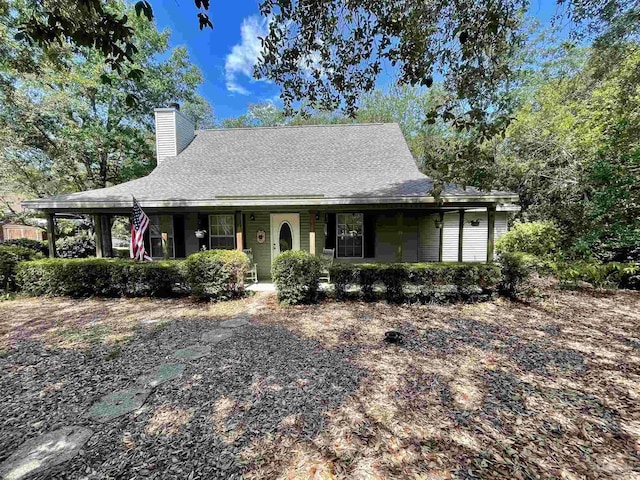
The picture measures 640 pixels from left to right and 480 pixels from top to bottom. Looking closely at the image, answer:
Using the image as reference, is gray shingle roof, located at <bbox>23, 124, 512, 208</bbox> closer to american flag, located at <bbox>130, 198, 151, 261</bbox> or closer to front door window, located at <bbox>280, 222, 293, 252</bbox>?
american flag, located at <bbox>130, 198, 151, 261</bbox>

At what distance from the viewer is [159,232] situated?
9.91 m

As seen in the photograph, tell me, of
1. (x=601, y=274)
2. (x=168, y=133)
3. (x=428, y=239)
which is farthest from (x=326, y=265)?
(x=168, y=133)

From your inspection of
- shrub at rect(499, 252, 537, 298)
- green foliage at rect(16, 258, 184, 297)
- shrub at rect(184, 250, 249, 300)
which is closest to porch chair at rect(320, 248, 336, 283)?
shrub at rect(184, 250, 249, 300)

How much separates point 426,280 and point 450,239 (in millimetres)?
6545

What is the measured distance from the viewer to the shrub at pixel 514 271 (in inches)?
259

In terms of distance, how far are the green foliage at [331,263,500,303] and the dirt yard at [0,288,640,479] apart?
1.13 metres

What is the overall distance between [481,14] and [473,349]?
15.5 feet

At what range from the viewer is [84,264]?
7195 mm

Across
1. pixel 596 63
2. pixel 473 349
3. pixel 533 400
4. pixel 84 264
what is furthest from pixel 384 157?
pixel 84 264

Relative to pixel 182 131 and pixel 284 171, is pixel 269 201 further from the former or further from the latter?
pixel 182 131

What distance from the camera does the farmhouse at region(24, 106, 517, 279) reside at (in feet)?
25.1

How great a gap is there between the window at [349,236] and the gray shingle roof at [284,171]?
1.35 m

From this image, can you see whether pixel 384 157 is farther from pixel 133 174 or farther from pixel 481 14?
pixel 133 174

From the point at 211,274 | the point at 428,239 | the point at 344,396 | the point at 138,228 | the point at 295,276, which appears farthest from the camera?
the point at 428,239
